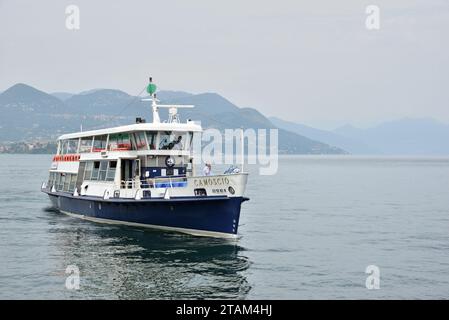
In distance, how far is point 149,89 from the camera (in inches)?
1554

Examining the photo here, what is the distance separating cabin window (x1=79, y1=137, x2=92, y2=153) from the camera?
1701 inches

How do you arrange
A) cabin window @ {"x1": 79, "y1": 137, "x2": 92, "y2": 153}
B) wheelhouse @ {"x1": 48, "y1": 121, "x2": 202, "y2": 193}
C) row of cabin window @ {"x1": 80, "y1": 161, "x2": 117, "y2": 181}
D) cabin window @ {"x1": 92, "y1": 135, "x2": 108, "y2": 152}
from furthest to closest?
1. cabin window @ {"x1": 79, "y1": 137, "x2": 92, "y2": 153}
2. cabin window @ {"x1": 92, "y1": 135, "x2": 108, "y2": 152}
3. row of cabin window @ {"x1": 80, "y1": 161, "x2": 117, "y2": 181}
4. wheelhouse @ {"x1": 48, "y1": 121, "x2": 202, "y2": 193}

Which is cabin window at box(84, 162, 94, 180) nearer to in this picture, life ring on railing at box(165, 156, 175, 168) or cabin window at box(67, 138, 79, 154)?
cabin window at box(67, 138, 79, 154)

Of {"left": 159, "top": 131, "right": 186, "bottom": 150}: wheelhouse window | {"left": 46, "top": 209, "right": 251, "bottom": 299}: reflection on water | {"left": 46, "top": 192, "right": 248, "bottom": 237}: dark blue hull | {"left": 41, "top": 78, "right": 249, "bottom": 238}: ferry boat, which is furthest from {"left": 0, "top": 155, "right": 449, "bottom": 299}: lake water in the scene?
{"left": 159, "top": 131, "right": 186, "bottom": 150}: wheelhouse window

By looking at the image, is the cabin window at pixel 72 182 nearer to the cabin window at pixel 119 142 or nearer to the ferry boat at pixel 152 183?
the ferry boat at pixel 152 183

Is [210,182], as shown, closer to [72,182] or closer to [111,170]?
[111,170]

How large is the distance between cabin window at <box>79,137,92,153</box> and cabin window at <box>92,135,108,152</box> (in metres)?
0.81

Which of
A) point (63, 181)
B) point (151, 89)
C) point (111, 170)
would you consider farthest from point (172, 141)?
point (63, 181)

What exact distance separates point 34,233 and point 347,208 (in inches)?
1216

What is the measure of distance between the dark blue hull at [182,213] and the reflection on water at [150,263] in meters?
0.57

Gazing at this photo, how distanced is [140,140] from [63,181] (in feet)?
42.1

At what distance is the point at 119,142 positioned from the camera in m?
39.0

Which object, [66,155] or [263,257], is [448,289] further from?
[66,155]

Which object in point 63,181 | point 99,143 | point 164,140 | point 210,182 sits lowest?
point 63,181
